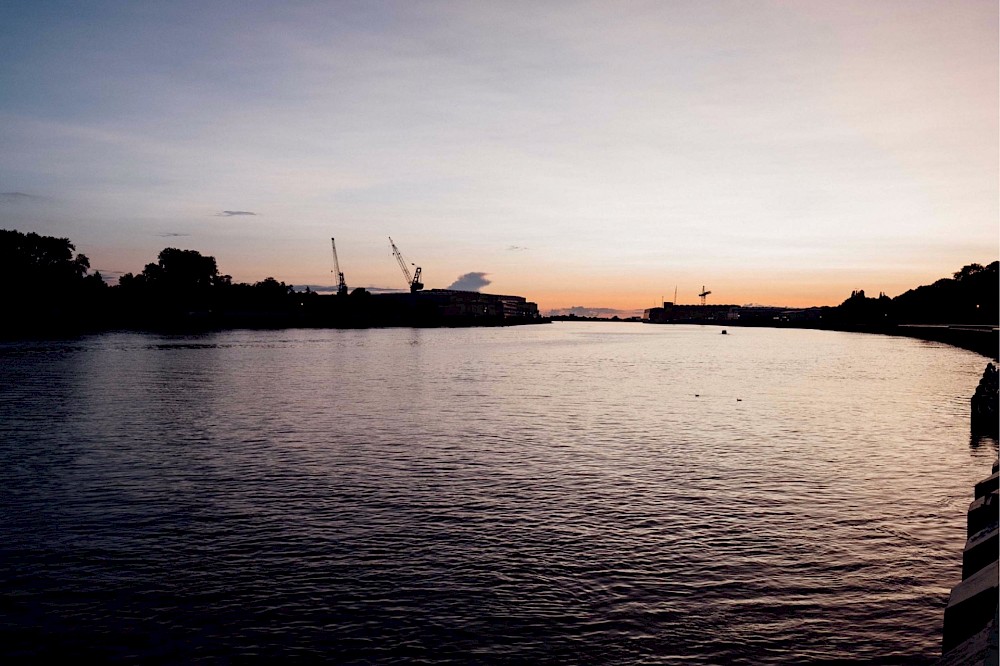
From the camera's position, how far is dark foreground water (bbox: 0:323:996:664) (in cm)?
1263

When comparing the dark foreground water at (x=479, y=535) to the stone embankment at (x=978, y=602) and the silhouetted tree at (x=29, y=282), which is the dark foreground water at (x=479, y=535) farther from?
the silhouetted tree at (x=29, y=282)

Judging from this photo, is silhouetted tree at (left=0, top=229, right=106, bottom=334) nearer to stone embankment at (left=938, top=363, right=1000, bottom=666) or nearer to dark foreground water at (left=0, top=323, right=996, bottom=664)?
dark foreground water at (left=0, top=323, right=996, bottom=664)

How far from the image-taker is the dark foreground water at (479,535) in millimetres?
12633

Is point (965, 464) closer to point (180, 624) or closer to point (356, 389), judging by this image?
point (180, 624)

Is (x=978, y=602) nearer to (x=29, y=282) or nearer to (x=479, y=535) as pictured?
(x=479, y=535)

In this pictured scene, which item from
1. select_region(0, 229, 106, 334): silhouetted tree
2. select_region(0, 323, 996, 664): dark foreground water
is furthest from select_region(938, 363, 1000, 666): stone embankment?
select_region(0, 229, 106, 334): silhouetted tree

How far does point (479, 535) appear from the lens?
1820 centimetres

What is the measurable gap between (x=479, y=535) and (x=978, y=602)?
35.1 ft

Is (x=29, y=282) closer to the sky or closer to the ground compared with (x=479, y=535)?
closer to the sky

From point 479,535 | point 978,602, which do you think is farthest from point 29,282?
point 978,602

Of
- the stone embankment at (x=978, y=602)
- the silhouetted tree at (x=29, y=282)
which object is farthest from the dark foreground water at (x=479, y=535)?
the silhouetted tree at (x=29, y=282)

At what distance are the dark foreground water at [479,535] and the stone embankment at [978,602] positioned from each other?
4.72 ft

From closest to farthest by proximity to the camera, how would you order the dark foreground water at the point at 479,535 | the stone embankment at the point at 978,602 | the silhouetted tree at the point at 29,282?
1. the stone embankment at the point at 978,602
2. the dark foreground water at the point at 479,535
3. the silhouetted tree at the point at 29,282

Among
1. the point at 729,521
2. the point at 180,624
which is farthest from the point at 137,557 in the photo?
the point at 729,521
